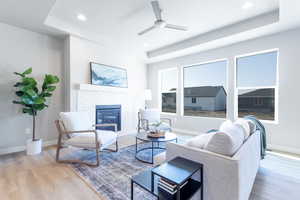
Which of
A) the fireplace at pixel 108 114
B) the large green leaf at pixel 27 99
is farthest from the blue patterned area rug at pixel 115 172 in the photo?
the large green leaf at pixel 27 99

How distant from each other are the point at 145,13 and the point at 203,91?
2863mm

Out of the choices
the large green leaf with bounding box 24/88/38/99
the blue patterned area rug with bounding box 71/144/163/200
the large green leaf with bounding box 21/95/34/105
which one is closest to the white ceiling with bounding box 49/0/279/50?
the large green leaf with bounding box 24/88/38/99

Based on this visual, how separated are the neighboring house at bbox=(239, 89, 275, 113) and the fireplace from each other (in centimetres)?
346

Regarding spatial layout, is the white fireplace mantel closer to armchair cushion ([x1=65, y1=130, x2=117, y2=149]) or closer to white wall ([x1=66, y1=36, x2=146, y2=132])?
white wall ([x1=66, y1=36, x2=146, y2=132])

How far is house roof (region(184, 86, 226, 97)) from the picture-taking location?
4.30 meters

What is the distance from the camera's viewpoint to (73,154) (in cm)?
296

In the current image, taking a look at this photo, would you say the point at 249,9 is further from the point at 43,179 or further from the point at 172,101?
the point at 43,179

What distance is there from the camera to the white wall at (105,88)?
3.59 metres

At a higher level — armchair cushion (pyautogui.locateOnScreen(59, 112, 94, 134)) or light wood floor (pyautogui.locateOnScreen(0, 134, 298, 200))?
armchair cushion (pyautogui.locateOnScreen(59, 112, 94, 134))

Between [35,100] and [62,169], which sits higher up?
[35,100]

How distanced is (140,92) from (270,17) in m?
3.94

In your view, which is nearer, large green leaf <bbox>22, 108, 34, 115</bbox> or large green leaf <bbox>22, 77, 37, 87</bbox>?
large green leaf <bbox>22, 77, 37, 87</bbox>

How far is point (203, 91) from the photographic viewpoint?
4.59 meters

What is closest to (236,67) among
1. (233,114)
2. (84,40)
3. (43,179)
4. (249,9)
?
(233,114)
